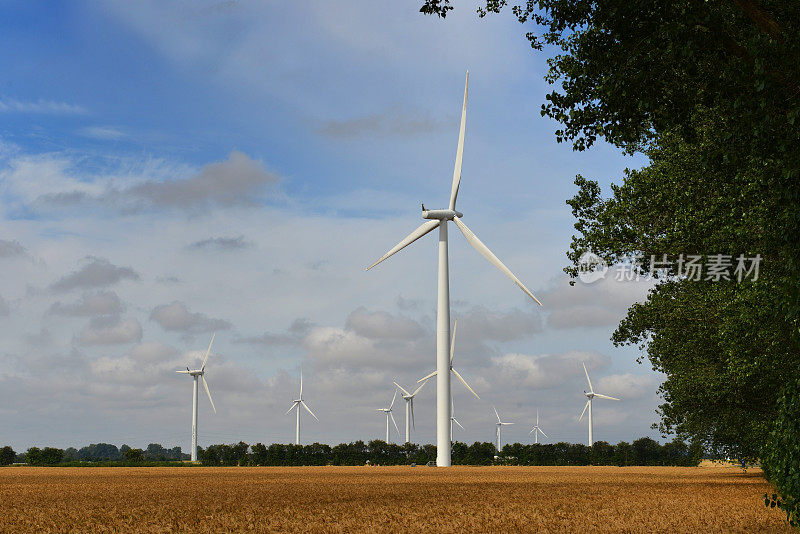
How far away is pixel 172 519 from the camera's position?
24.2m

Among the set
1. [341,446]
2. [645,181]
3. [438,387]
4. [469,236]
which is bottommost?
[341,446]

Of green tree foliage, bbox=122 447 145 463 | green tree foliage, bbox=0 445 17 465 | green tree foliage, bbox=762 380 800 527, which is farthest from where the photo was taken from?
green tree foliage, bbox=122 447 145 463

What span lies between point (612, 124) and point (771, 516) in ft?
48.7

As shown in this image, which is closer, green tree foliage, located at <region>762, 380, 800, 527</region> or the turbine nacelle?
green tree foliage, located at <region>762, 380, 800, 527</region>

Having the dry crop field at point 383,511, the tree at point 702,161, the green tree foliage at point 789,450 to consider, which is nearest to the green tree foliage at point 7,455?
the dry crop field at point 383,511

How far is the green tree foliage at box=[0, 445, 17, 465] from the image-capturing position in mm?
107000

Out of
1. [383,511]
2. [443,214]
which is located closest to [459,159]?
[443,214]

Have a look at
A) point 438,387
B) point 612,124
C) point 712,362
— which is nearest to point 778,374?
point 712,362

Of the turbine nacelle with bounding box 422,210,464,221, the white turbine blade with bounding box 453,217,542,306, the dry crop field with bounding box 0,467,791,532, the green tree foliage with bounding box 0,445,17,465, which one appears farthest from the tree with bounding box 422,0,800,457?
the green tree foliage with bounding box 0,445,17,465

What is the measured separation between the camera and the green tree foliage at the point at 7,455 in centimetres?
10700

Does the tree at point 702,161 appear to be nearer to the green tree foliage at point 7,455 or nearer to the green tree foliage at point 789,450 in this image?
the green tree foliage at point 789,450

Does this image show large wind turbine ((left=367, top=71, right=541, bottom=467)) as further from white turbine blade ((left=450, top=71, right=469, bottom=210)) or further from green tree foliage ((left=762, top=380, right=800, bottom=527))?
green tree foliage ((left=762, top=380, right=800, bottom=527))

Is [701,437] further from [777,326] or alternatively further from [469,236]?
[777,326]

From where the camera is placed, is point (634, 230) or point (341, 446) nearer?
point (634, 230)
